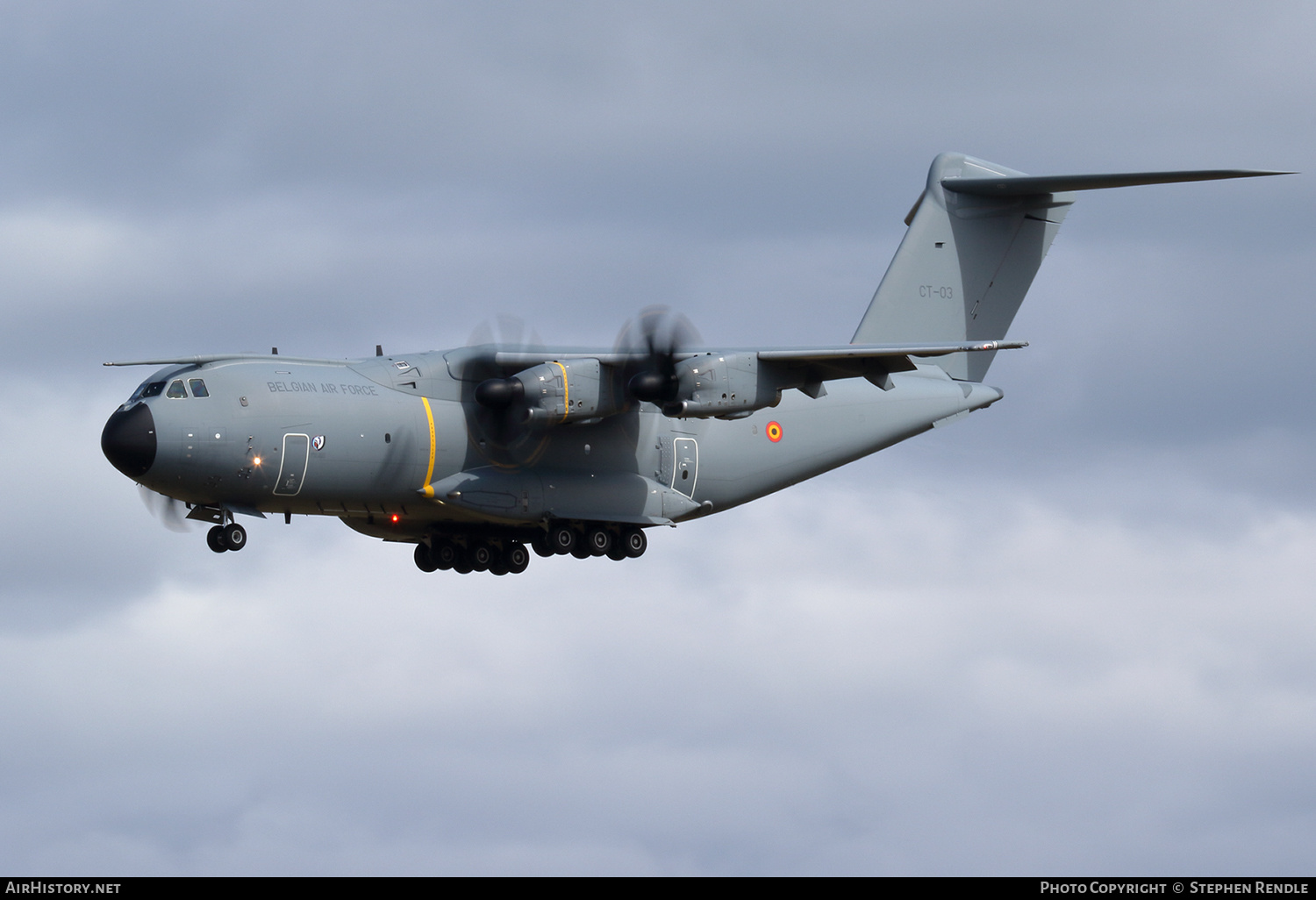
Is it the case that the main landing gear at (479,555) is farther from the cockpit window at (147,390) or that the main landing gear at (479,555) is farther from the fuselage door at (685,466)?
the cockpit window at (147,390)

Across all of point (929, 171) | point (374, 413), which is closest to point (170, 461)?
point (374, 413)

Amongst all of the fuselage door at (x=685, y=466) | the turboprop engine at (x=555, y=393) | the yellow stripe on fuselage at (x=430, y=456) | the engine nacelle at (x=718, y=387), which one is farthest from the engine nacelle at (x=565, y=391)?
the fuselage door at (x=685, y=466)

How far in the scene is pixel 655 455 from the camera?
2867 centimetres

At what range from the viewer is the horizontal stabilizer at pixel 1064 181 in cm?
2867

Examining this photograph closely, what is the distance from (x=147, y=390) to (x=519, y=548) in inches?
255

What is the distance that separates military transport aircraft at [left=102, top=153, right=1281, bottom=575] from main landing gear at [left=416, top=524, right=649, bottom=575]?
0.10ft

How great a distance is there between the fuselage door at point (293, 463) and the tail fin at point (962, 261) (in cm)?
1090

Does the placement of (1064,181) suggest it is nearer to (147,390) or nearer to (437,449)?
(437,449)

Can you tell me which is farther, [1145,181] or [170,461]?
[1145,181]

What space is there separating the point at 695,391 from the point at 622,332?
1.49m
